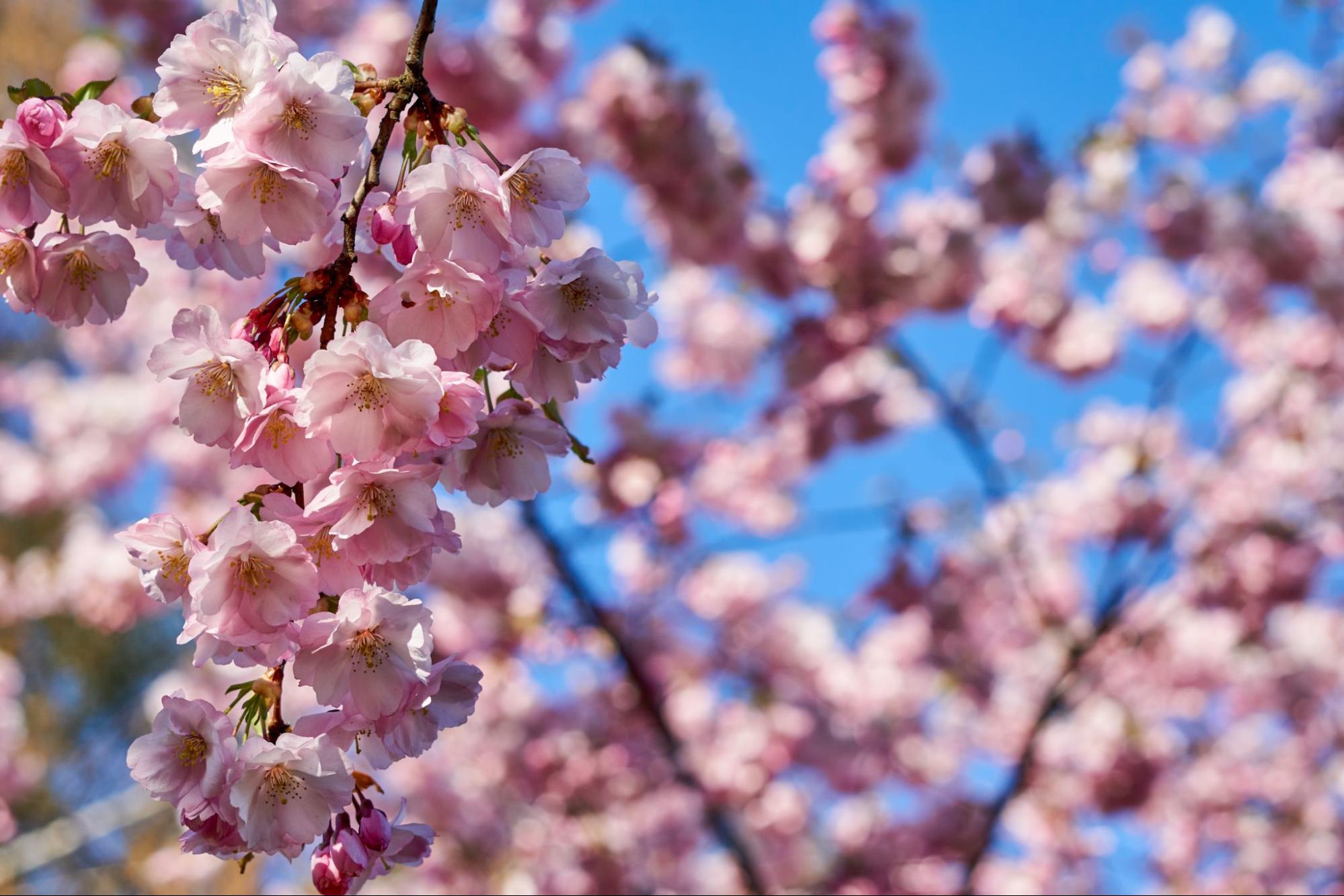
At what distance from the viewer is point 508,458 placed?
40.5 inches

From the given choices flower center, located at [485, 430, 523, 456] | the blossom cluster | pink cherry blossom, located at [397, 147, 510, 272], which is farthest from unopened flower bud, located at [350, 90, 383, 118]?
flower center, located at [485, 430, 523, 456]

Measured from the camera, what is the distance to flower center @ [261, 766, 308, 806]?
886 millimetres

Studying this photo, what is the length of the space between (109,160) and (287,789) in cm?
60

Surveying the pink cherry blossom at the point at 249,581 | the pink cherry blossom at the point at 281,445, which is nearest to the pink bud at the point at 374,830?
the pink cherry blossom at the point at 249,581

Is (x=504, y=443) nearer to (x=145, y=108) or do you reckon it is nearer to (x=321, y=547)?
(x=321, y=547)

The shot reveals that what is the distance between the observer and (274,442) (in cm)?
88

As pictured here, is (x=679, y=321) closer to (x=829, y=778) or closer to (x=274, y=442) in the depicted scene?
(x=829, y=778)

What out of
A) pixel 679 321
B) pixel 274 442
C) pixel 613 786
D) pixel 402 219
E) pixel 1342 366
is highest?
pixel 679 321

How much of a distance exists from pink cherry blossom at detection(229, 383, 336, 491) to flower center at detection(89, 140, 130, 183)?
296 millimetres

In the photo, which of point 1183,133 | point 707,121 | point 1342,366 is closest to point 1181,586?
point 1342,366

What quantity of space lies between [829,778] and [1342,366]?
3.64 meters

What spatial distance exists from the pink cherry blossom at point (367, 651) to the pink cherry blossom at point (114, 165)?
44 centimetres

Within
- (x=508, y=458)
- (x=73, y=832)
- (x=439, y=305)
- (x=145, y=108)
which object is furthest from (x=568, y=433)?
(x=73, y=832)

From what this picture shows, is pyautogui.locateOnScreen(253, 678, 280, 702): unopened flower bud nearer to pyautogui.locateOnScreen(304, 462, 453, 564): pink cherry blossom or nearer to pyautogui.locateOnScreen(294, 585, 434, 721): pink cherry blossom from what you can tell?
pyautogui.locateOnScreen(294, 585, 434, 721): pink cherry blossom
